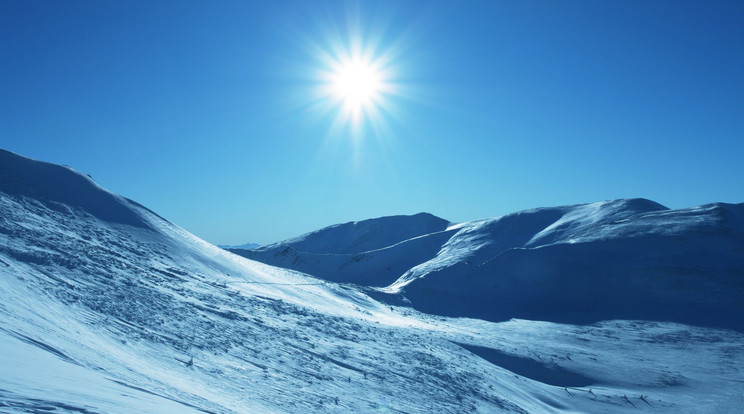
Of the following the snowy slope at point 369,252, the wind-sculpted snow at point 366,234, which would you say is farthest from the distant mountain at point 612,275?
the wind-sculpted snow at point 366,234

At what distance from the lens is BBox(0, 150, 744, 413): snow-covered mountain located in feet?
31.6

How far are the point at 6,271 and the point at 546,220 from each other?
72536mm

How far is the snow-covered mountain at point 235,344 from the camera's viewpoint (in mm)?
9633

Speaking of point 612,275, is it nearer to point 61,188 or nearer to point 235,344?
point 235,344

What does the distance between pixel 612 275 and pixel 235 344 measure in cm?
4254

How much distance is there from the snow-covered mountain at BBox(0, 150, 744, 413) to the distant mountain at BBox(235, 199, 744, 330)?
173 inches

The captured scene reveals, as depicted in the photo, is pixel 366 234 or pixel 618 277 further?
pixel 366 234

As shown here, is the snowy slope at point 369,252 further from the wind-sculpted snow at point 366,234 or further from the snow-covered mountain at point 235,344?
the snow-covered mountain at point 235,344

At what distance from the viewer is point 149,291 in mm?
18047

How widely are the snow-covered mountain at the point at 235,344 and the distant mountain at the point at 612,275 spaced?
439cm

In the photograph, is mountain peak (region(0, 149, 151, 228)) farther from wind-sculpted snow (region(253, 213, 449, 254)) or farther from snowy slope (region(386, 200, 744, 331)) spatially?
wind-sculpted snow (region(253, 213, 449, 254))

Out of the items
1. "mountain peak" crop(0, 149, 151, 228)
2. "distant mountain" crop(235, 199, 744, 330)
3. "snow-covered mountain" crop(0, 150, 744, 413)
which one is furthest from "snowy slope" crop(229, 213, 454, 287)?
"mountain peak" crop(0, 149, 151, 228)

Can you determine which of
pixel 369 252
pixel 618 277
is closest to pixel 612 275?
pixel 618 277

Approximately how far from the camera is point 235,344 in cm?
1554
